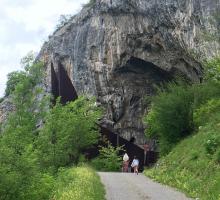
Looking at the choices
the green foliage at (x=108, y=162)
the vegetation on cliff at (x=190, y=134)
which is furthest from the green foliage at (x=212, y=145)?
the green foliage at (x=108, y=162)

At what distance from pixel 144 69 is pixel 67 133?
15.8m

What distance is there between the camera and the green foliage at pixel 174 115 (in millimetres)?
32406

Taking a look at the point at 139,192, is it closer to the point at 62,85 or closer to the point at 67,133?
the point at 67,133

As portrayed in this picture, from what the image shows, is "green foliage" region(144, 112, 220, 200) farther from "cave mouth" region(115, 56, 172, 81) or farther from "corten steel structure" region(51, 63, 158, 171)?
"corten steel structure" region(51, 63, 158, 171)

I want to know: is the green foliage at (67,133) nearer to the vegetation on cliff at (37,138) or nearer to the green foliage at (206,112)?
the vegetation on cliff at (37,138)

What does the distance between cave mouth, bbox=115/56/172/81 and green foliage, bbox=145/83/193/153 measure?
15548mm

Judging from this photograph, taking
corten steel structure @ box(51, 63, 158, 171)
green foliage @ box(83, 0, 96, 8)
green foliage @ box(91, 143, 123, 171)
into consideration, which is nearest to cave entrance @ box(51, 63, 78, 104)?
corten steel structure @ box(51, 63, 158, 171)

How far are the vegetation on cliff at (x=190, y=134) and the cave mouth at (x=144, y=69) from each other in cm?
1136

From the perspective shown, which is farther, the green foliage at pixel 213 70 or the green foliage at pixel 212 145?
the green foliage at pixel 213 70

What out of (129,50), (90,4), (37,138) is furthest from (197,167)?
(90,4)

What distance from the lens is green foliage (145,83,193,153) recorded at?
106 feet

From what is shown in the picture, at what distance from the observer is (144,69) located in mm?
51156

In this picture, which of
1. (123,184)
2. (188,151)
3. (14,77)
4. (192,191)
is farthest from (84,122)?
(192,191)

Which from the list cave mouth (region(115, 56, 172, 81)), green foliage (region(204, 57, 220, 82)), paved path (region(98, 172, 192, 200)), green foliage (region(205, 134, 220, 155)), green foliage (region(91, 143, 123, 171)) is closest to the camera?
paved path (region(98, 172, 192, 200))
